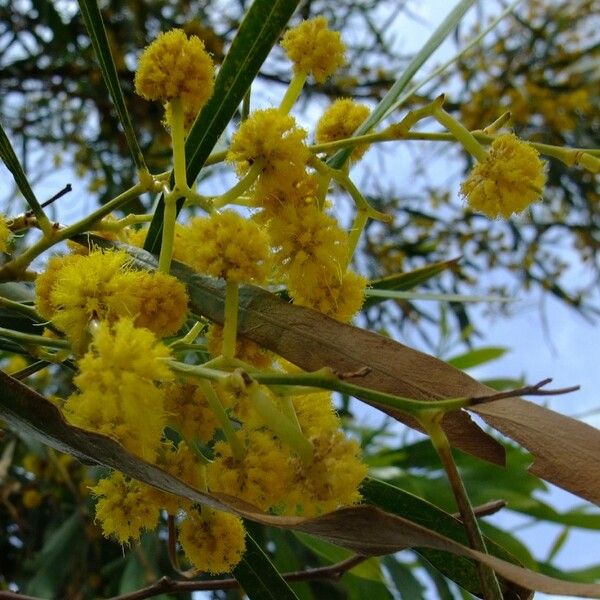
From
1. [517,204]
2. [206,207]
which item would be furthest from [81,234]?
[517,204]

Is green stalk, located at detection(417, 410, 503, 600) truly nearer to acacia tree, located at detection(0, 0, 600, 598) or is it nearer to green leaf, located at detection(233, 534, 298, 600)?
acacia tree, located at detection(0, 0, 600, 598)

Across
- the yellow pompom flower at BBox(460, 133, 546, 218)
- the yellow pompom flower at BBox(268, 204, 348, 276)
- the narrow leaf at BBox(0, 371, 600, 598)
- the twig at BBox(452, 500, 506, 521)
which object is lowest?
the narrow leaf at BBox(0, 371, 600, 598)

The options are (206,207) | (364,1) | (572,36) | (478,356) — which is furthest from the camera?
(572,36)

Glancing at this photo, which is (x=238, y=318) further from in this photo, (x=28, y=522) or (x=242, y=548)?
(x=28, y=522)

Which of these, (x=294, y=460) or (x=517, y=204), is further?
(x=517, y=204)

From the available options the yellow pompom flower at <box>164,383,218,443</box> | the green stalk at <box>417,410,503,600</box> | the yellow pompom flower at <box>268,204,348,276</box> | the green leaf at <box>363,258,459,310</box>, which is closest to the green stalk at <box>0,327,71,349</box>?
the yellow pompom flower at <box>164,383,218,443</box>

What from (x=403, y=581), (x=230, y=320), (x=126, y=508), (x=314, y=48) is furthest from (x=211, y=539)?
(x=403, y=581)
